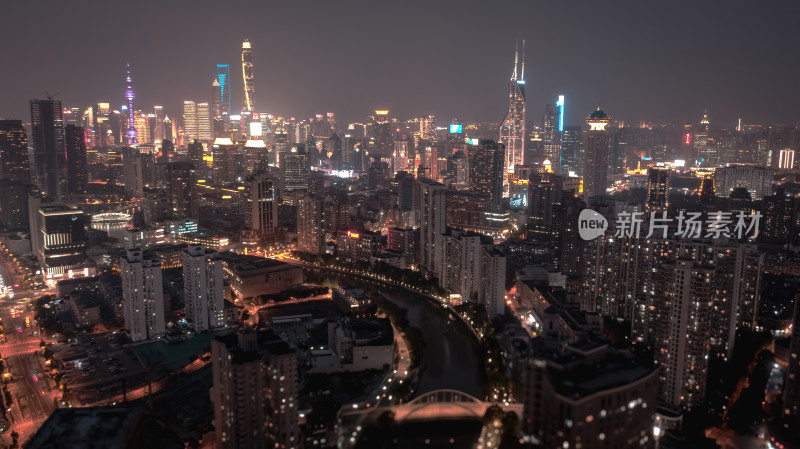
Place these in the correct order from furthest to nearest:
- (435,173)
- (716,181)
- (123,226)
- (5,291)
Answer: (435,173)
(716,181)
(123,226)
(5,291)

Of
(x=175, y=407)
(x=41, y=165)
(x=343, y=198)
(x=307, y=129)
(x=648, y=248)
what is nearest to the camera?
(x=175, y=407)

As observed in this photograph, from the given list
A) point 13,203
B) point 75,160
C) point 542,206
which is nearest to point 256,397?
point 542,206

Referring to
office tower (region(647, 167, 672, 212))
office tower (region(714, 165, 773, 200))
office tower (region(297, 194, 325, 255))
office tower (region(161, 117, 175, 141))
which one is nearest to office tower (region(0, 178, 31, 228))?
office tower (region(297, 194, 325, 255))

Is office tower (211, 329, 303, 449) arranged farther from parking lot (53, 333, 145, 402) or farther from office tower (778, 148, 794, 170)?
office tower (778, 148, 794, 170)

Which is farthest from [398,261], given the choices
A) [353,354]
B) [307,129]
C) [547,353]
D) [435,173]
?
[307,129]

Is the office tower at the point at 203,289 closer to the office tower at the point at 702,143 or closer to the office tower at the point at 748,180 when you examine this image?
the office tower at the point at 748,180

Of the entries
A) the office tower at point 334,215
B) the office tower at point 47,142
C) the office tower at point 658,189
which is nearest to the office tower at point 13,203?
the office tower at point 47,142

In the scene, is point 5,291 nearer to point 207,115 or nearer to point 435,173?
point 435,173

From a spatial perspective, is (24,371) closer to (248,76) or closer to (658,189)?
(658,189)
